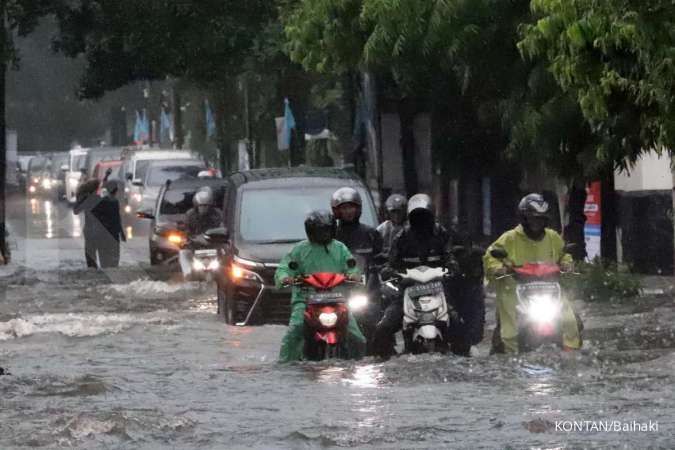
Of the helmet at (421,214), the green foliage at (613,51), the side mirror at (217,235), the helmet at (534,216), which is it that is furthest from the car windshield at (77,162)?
the helmet at (534,216)

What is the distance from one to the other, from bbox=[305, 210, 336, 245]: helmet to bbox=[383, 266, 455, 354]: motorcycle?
2.44ft

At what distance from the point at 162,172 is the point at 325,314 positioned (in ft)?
83.7

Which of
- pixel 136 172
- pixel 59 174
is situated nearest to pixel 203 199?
pixel 136 172

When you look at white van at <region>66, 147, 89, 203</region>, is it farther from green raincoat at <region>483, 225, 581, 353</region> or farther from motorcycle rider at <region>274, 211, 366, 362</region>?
green raincoat at <region>483, 225, 581, 353</region>

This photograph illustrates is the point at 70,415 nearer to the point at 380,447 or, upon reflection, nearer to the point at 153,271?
the point at 380,447

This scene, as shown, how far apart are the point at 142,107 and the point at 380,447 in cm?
9104

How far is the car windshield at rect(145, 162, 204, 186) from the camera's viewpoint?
3856 cm

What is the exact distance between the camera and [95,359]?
1703 cm

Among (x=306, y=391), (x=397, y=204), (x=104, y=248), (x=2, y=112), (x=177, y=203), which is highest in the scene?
(x=2, y=112)

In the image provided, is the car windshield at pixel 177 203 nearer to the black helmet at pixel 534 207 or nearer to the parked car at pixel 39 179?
the black helmet at pixel 534 207

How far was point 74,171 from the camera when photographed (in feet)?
206

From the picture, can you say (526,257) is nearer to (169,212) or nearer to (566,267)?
(566,267)

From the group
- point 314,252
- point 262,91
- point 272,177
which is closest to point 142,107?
point 262,91

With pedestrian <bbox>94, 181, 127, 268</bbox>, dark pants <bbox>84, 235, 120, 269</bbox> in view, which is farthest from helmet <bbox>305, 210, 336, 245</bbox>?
dark pants <bbox>84, 235, 120, 269</bbox>
